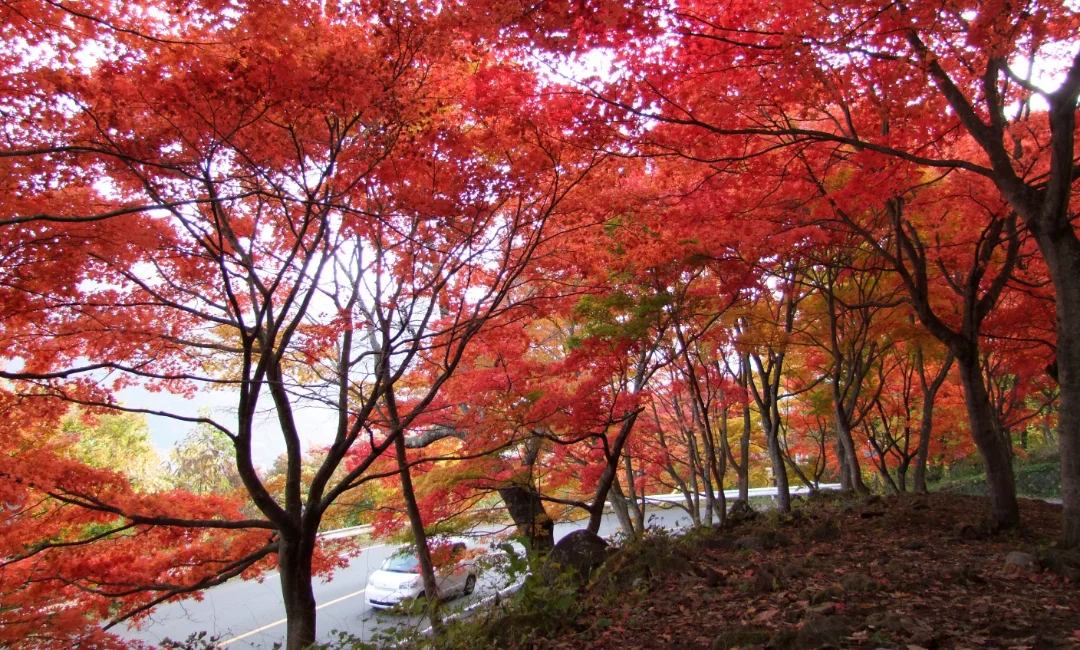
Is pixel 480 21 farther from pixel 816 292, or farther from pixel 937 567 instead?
pixel 816 292

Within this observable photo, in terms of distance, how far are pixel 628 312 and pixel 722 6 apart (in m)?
4.39

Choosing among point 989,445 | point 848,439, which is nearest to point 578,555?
point 989,445

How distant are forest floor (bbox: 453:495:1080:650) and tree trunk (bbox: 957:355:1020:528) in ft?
0.62

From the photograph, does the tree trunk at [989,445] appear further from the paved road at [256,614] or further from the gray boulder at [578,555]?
the paved road at [256,614]

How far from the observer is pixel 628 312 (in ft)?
29.1

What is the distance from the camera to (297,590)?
6.11 meters

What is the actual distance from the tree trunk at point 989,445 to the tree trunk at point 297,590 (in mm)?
6724

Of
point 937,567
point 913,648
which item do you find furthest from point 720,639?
point 937,567

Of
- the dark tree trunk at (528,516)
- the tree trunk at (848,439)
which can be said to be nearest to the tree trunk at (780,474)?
the tree trunk at (848,439)

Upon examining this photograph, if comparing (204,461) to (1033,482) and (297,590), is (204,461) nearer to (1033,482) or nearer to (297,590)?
(297,590)

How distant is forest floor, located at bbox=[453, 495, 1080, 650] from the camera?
355cm

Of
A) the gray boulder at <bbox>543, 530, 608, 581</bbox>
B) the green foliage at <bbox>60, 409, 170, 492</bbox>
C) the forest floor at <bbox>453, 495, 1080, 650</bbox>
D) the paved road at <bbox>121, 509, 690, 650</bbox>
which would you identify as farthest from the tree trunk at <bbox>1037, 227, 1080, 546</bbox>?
the green foliage at <bbox>60, 409, 170, 492</bbox>

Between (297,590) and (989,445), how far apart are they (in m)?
6.99

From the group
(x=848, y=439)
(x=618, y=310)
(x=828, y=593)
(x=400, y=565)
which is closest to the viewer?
(x=828, y=593)
